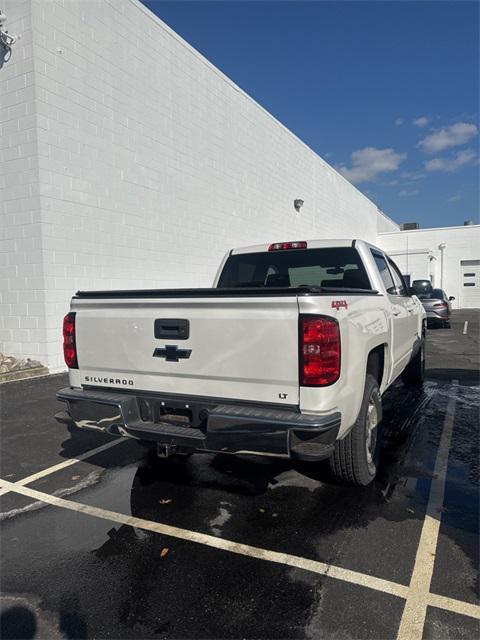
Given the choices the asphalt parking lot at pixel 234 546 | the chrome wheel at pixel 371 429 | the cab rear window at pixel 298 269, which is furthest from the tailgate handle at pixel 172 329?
the cab rear window at pixel 298 269

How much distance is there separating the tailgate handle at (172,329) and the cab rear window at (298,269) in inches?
70.1

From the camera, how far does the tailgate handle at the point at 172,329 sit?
3.11 metres

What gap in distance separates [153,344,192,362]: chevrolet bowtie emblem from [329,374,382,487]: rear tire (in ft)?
4.37

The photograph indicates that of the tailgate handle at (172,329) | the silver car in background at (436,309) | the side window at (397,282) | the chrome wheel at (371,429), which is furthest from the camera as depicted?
the silver car in background at (436,309)

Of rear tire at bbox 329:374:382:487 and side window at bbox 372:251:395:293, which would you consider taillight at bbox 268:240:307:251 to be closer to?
side window at bbox 372:251:395:293

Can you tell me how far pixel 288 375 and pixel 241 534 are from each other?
1172mm

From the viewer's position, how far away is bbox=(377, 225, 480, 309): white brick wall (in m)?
31.7

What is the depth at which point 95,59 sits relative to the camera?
8945mm

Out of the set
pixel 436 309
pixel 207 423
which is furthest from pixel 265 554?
pixel 436 309

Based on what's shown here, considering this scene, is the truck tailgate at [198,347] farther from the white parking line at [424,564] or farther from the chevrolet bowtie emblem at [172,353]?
the white parking line at [424,564]

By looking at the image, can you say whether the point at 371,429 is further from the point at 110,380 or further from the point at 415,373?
the point at 415,373

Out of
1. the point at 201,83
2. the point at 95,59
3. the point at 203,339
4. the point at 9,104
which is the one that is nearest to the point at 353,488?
the point at 203,339

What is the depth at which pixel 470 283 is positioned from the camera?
31.8 meters

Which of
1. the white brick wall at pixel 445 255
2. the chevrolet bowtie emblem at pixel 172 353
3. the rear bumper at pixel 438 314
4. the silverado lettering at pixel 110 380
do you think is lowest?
the rear bumper at pixel 438 314
